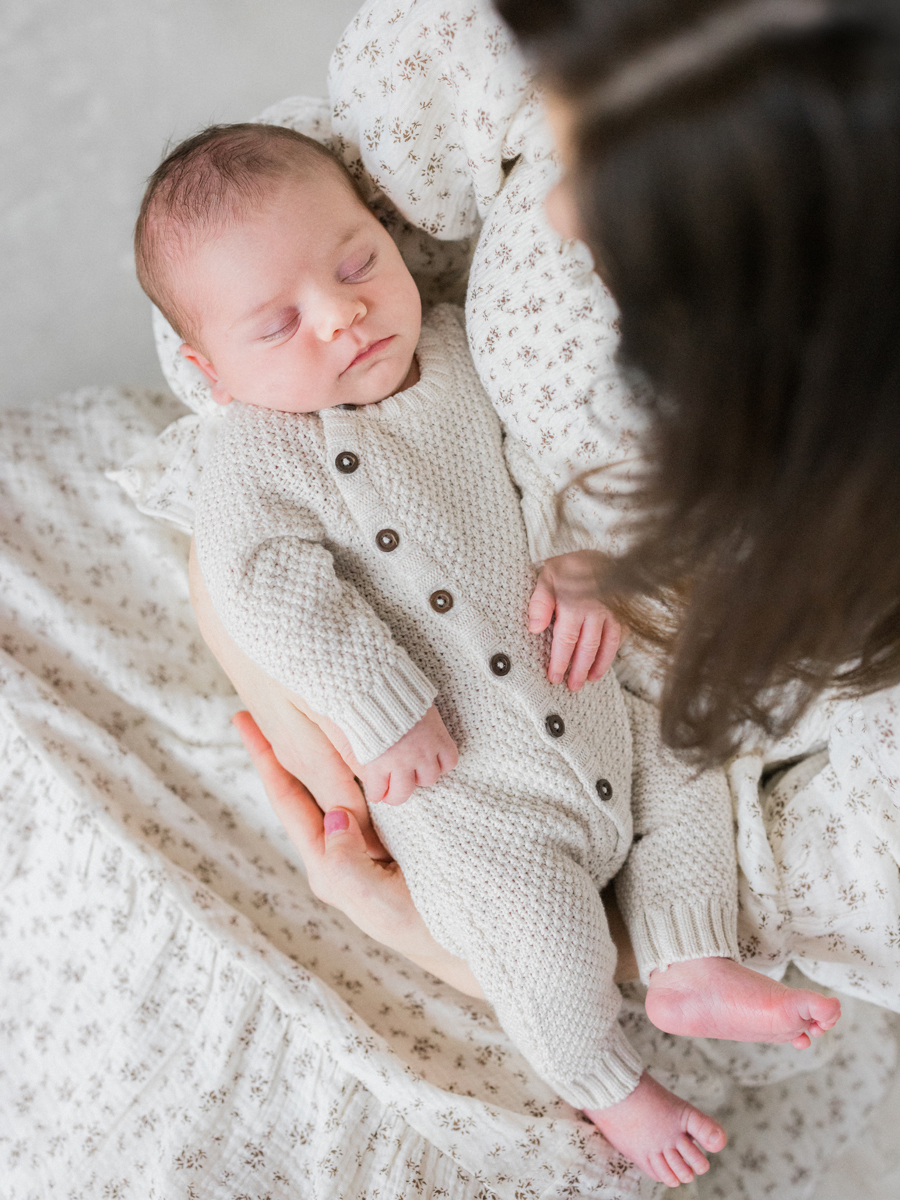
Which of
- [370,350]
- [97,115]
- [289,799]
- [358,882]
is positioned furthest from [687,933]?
[97,115]

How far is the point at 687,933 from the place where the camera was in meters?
0.94

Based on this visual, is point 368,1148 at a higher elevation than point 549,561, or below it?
below

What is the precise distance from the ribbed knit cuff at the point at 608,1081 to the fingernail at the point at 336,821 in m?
0.36

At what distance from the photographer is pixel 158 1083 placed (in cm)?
102

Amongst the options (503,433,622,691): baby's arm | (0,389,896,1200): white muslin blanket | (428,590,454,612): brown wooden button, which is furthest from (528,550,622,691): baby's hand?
(0,389,896,1200): white muslin blanket

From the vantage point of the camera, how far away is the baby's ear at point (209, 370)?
998 millimetres

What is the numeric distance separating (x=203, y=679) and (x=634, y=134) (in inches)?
41.2

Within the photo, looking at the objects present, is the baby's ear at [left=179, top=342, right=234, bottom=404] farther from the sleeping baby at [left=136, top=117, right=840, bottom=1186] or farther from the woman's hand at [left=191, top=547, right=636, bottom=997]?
the woman's hand at [left=191, top=547, right=636, bottom=997]

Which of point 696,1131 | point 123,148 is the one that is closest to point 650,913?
point 696,1131

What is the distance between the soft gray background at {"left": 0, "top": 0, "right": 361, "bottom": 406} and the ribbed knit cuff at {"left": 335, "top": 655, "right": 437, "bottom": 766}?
3.05ft

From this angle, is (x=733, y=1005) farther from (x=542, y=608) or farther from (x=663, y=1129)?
(x=542, y=608)

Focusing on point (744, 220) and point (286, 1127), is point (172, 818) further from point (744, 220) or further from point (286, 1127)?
point (744, 220)

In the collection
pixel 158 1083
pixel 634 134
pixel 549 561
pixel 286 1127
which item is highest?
pixel 634 134

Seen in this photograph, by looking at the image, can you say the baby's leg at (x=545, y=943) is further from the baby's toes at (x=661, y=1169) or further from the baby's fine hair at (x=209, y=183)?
the baby's fine hair at (x=209, y=183)
